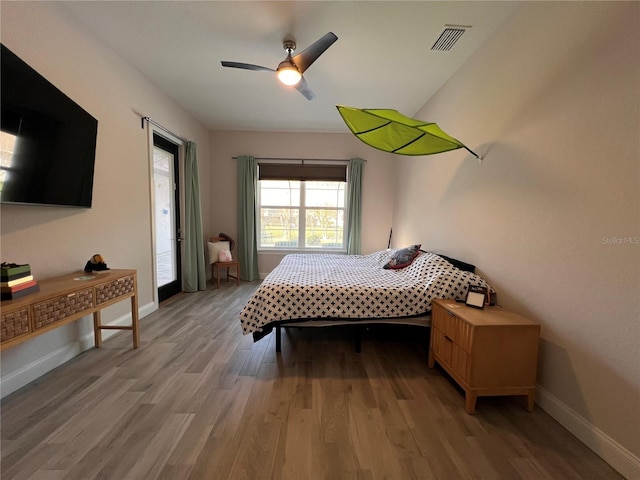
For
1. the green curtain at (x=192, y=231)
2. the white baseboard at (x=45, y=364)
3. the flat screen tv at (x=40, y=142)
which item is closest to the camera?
the flat screen tv at (x=40, y=142)

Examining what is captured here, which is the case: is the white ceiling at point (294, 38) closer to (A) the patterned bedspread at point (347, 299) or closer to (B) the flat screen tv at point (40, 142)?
(B) the flat screen tv at point (40, 142)

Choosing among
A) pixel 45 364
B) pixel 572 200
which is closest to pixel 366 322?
pixel 572 200

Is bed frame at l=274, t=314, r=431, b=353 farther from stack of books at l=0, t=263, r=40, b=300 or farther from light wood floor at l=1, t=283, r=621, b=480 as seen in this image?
stack of books at l=0, t=263, r=40, b=300

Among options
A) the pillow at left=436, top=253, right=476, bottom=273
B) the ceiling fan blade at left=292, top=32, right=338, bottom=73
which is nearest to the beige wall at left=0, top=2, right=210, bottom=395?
the ceiling fan blade at left=292, top=32, right=338, bottom=73

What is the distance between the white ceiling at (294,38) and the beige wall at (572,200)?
1.71 ft

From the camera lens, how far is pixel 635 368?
118 centimetres

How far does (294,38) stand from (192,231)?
9.82 feet

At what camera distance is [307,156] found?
4.73 meters

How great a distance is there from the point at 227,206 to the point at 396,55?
11.9 ft

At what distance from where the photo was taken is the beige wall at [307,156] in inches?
185

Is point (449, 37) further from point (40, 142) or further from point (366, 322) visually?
point (40, 142)

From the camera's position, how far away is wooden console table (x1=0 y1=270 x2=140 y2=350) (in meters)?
1.35

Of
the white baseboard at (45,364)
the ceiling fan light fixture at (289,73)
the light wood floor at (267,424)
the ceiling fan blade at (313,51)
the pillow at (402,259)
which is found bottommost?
the light wood floor at (267,424)

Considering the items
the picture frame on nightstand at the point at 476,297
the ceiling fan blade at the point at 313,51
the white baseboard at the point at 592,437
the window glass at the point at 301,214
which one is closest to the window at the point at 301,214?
the window glass at the point at 301,214
